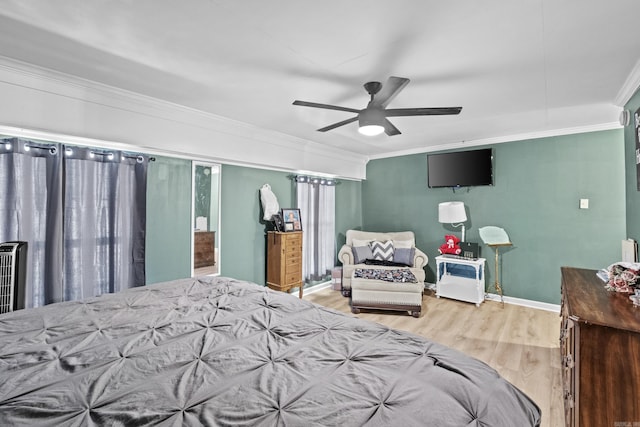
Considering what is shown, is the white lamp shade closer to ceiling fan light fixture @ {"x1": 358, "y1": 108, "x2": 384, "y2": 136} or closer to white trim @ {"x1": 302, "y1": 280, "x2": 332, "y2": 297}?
white trim @ {"x1": 302, "y1": 280, "x2": 332, "y2": 297}

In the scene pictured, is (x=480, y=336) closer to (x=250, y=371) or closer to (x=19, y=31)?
(x=250, y=371)

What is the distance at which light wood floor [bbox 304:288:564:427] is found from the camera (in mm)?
2291

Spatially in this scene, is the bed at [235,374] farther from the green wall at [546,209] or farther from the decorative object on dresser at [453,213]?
the green wall at [546,209]

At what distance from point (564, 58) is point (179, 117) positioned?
347 cm

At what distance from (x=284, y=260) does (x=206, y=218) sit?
3.80 feet

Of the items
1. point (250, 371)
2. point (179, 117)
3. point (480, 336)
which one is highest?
point (179, 117)

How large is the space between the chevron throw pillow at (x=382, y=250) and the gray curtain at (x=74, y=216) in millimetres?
3245

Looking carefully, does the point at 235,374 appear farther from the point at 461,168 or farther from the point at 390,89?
the point at 461,168

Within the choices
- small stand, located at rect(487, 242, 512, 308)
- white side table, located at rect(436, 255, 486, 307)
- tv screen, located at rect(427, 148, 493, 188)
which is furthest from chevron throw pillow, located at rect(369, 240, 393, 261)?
small stand, located at rect(487, 242, 512, 308)

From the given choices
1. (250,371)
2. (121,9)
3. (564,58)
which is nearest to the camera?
(250,371)

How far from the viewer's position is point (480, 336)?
3.17 metres

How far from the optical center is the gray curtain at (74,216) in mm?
Answer: 2348

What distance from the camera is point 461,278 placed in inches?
172

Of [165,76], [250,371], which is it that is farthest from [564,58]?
[165,76]
